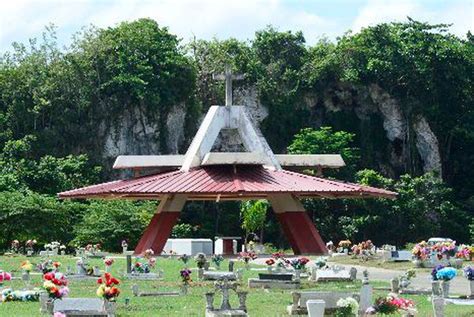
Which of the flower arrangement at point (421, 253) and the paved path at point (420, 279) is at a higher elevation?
the flower arrangement at point (421, 253)

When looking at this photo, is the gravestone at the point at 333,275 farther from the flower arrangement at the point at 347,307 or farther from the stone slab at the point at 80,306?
the stone slab at the point at 80,306

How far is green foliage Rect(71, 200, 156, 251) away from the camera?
190 feet

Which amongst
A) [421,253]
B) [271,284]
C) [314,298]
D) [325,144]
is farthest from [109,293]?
[325,144]

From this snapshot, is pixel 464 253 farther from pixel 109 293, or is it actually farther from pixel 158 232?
pixel 109 293

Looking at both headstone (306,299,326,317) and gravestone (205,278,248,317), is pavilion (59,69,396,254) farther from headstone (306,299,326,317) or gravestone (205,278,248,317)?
headstone (306,299,326,317)

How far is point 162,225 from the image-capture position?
48.4m

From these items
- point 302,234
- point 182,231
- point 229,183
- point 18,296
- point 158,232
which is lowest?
point 18,296

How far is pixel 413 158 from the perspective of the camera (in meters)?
74.4

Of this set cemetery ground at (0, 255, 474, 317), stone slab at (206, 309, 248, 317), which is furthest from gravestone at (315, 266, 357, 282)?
stone slab at (206, 309, 248, 317)

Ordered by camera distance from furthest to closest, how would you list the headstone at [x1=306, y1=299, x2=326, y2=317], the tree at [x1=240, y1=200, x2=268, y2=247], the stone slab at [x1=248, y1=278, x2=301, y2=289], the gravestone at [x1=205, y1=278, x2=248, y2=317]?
the tree at [x1=240, y1=200, x2=268, y2=247] → the stone slab at [x1=248, y1=278, x2=301, y2=289] → the gravestone at [x1=205, y1=278, x2=248, y2=317] → the headstone at [x1=306, y1=299, x2=326, y2=317]

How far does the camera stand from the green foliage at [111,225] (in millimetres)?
57969

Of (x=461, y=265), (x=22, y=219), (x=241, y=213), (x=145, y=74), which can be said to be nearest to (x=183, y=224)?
(x=241, y=213)

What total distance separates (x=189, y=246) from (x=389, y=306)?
31.2 meters

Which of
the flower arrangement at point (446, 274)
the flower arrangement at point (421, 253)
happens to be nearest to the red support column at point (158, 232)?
the flower arrangement at point (421, 253)
